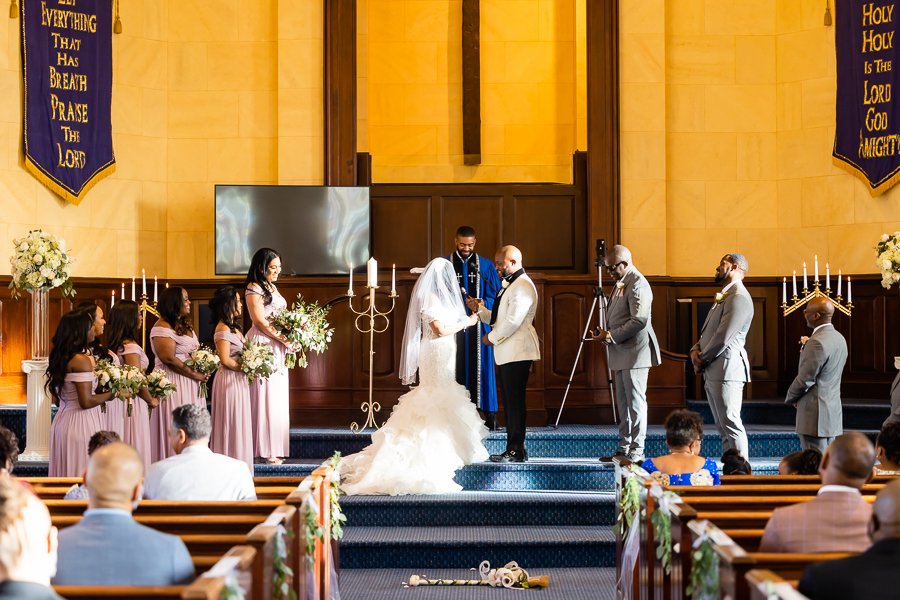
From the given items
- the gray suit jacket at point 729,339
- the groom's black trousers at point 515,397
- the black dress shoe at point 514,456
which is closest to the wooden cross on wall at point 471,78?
the groom's black trousers at point 515,397

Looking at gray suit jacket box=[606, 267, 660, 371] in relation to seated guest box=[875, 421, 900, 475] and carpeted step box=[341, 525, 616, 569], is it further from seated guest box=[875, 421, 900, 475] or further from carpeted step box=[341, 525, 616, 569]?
seated guest box=[875, 421, 900, 475]

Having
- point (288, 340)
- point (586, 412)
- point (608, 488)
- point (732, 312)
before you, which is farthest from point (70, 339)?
point (586, 412)

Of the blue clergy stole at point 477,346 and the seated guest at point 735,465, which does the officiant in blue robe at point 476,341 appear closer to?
the blue clergy stole at point 477,346

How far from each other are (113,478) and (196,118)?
7773 millimetres

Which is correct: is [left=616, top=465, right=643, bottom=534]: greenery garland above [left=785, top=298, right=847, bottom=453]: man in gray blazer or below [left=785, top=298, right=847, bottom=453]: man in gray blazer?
below

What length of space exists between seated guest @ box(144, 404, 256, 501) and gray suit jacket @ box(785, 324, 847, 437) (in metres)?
3.77

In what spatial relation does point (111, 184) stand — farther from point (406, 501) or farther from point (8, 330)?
point (406, 501)

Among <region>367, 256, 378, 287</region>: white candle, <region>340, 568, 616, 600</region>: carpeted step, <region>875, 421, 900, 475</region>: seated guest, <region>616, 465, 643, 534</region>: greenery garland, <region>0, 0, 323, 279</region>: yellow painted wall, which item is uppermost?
<region>0, 0, 323, 279</region>: yellow painted wall

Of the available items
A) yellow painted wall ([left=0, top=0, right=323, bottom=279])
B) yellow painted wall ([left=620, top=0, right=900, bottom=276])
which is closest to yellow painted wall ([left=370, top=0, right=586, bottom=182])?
yellow painted wall ([left=0, top=0, right=323, bottom=279])

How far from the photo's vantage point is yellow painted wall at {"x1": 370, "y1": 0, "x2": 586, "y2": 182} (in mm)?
10609

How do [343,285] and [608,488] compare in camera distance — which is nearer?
[608,488]

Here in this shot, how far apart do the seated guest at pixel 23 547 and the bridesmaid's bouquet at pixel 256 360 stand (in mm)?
3957

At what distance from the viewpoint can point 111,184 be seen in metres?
9.34

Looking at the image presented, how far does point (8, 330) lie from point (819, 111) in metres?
8.73
